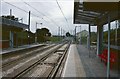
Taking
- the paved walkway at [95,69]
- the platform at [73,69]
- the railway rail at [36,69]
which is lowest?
the railway rail at [36,69]

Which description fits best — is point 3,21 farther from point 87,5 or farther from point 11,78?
point 87,5

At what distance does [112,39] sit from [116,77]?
5.11 metres

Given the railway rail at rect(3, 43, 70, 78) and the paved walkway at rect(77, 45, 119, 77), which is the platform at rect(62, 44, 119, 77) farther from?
the railway rail at rect(3, 43, 70, 78)

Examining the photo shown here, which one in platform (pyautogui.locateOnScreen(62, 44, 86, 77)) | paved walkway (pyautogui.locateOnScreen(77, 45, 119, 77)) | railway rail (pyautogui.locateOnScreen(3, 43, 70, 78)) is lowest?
railway rail (pyautogui.locateOnScreen(3, 43, 70, 78))

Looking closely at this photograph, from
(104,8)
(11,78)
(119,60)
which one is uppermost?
(104,8)

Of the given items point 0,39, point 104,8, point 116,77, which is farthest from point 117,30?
point 0,39

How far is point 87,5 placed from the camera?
868 centimetres

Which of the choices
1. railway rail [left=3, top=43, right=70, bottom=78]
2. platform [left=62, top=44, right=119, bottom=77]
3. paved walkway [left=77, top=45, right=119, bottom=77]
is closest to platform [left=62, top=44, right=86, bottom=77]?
platform [left=62, top=44, right=119, bottom=77]

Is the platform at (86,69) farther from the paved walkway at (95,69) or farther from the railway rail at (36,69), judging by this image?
the railway rail at (36,69)

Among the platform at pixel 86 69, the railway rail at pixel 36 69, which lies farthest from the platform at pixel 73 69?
the railway rail at pixel 36 69

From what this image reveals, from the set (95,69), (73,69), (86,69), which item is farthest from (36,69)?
(95,69)

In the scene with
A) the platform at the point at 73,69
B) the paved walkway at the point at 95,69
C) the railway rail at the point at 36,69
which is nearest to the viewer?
the paved walkway at the point at 95,69

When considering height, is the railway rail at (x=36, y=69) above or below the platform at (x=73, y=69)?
below

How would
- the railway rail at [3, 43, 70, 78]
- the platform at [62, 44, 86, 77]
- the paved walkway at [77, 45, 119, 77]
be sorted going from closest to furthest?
the paved walkway at [77, 45, 119, 77] < the platform at [62, 44, 86, 77] < the railway rail at [3, 43, 70, 78]
